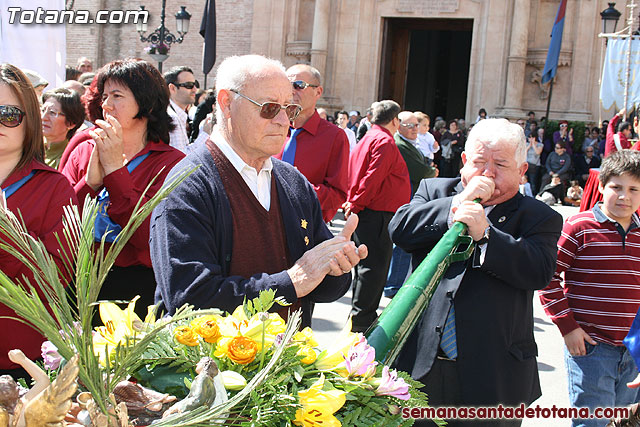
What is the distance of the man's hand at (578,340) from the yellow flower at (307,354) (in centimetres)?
281

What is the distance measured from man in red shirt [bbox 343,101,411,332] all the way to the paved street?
13.7 inches

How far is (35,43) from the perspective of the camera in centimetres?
554

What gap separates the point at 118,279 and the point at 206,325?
2315 millimetres

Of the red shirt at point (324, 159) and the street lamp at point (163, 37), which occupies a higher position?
the street lamp at point (163, 37)

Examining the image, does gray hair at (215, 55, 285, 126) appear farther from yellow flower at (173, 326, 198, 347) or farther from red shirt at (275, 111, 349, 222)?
red shirt at (275, 111, 349, 222)

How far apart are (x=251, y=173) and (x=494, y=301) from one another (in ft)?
4.10

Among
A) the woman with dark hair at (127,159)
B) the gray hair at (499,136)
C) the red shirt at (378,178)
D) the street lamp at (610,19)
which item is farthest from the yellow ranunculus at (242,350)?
the street lamp at (610,19)

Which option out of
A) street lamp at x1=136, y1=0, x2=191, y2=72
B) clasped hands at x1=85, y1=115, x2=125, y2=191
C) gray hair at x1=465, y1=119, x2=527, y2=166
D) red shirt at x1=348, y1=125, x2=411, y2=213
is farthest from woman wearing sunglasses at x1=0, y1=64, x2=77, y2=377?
street lamp at x1=136, y1=0, x2=191, y2=72

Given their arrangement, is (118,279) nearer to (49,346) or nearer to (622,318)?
(49,346)

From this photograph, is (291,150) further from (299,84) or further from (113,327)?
(113,327)

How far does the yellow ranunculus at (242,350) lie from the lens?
62.6 inches

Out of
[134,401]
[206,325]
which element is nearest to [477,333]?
[206,325]

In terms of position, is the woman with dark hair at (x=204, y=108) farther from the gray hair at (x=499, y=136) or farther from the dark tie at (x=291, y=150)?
the gray hair at (x=499, y=136)

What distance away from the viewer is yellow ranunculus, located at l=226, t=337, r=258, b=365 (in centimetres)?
159
